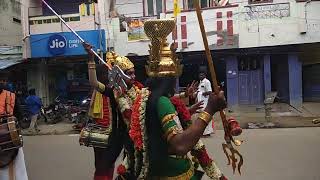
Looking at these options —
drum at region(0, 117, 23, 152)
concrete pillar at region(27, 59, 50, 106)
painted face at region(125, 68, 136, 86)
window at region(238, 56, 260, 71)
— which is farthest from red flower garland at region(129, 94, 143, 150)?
concrete pillar at region(27, 59, 50, 106)

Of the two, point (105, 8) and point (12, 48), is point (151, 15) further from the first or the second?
point (12, 48)

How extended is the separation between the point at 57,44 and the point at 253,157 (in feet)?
38.1

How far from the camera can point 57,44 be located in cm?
1773

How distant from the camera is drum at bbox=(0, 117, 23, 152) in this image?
4.16 metres

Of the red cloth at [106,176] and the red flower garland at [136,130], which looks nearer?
the red flower garland at [136,130]

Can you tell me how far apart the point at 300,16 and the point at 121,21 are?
666 cm

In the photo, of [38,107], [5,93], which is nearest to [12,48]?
[38,107]

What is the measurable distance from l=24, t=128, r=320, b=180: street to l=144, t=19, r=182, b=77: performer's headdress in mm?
3914

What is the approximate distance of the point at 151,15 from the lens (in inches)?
741

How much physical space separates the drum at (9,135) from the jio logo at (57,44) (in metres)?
13.7

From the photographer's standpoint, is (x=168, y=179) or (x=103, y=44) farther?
(x=103, y=44)

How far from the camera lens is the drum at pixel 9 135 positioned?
4.16 m

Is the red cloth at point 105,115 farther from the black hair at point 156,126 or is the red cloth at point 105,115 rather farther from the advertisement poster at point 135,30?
the advertisement poster at point 135,30

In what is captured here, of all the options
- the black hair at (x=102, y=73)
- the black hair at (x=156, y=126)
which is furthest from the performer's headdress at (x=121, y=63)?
the black hair at (x=156, y=126)
